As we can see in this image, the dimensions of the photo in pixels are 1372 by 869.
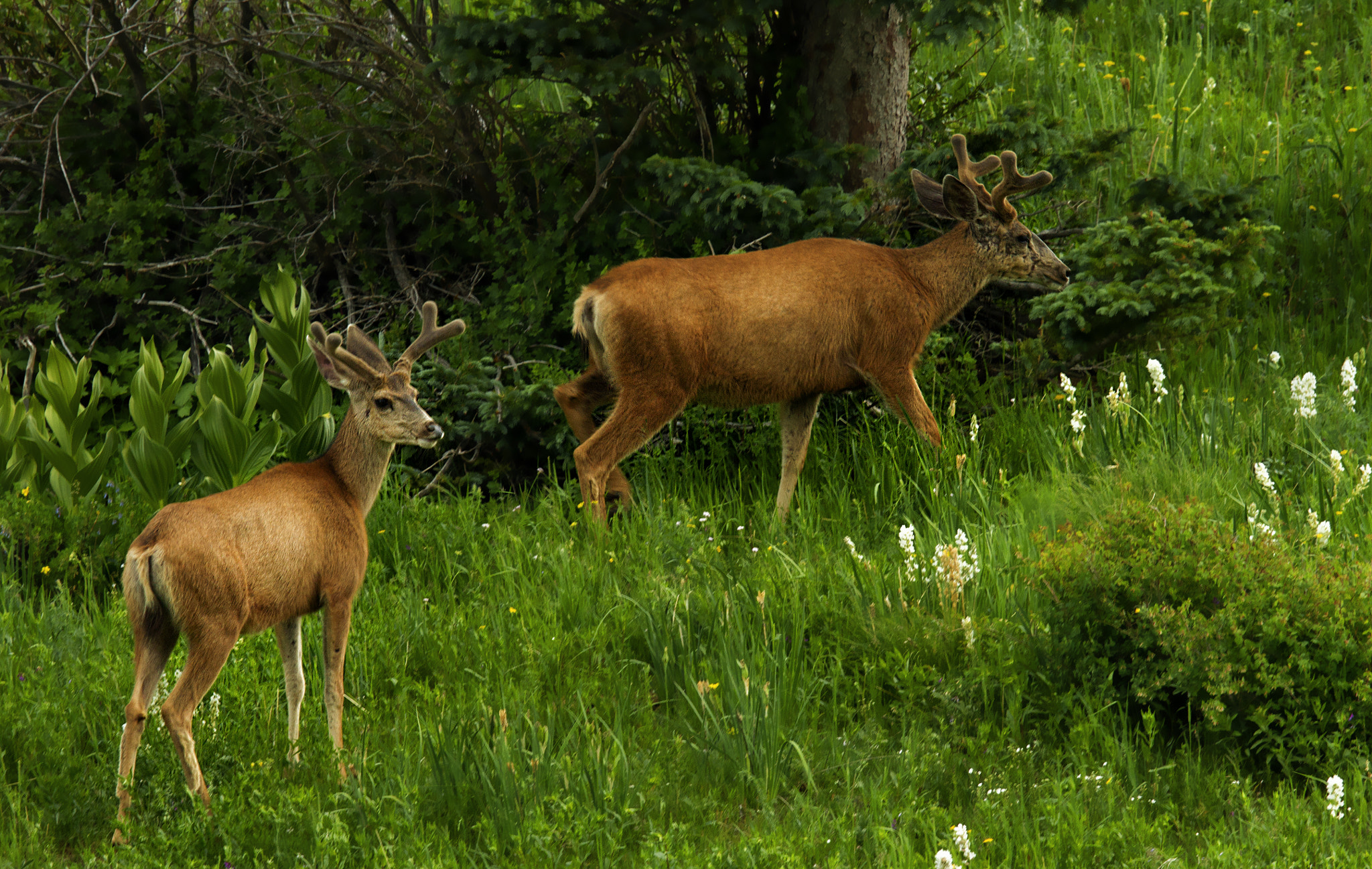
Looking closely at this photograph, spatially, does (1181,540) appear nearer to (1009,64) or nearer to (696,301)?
(696,301)

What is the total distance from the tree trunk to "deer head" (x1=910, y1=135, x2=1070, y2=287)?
3.05 feet

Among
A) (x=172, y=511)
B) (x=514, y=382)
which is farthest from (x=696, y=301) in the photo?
(x=172, y=511)

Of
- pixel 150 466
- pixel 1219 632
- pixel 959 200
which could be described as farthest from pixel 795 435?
pixel 150 466

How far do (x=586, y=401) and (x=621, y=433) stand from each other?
476mm

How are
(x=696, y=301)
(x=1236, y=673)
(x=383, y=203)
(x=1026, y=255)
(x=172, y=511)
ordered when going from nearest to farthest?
1. (x=172, y=511)
2. (x=1236, y=673)
3. (x=696, y=301)
4. (x=1026, y=255)
5. (x=383, y=203)

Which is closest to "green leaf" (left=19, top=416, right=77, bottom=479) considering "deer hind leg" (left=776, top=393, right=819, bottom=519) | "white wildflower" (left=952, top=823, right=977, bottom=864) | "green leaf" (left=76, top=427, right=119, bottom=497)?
"green leaf" (left=76, top=427, right=119, bottom=497)

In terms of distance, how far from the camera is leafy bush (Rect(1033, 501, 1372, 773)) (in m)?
3.66

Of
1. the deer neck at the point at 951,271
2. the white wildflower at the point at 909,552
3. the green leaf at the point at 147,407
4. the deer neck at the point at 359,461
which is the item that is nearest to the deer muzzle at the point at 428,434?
the deer neck at the point at 359,461

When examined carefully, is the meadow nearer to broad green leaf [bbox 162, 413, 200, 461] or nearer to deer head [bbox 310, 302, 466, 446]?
broad green leaf [bbox 162, 413, 200, 461]

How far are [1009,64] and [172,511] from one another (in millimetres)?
8502

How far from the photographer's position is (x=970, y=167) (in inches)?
246

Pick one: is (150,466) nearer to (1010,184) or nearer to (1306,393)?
(1010,184)

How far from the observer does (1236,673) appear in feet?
12.4

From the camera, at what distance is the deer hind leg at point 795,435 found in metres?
6.14
